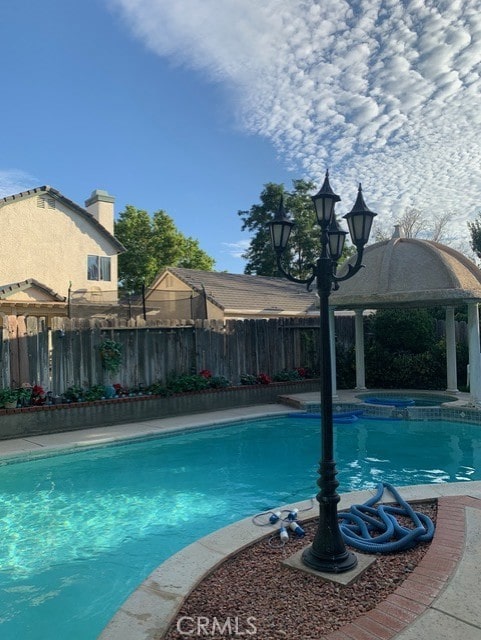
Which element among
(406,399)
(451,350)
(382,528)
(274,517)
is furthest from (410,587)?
(451,350)

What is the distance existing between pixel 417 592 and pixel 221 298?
54.3 ft

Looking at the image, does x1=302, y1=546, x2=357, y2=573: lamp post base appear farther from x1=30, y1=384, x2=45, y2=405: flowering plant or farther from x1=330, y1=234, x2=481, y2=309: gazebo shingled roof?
x1=330, y1=234, x2=481, y2=309: gazebo shingled roof

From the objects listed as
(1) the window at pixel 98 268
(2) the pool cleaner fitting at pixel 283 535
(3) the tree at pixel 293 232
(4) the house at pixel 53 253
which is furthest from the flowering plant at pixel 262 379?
(3) the tree at pixel 293 232

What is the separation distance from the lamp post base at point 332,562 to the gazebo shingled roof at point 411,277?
770 cm

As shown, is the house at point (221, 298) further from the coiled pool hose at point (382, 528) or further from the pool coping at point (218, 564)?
the pool coping at point (218, 564)

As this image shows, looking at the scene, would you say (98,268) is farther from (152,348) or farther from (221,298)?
(152,348)

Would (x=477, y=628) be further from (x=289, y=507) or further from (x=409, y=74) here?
(x=409, y=74)

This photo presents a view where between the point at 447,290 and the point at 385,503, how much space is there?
647 centimetres

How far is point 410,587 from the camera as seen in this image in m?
3.23

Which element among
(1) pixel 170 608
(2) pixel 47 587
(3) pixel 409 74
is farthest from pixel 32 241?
(1) pixel 170 608

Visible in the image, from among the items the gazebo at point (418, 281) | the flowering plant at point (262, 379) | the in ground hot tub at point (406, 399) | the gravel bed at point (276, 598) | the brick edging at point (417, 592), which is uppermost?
the gazebo at point (418, 281)

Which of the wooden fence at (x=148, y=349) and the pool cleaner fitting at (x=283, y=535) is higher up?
the wooden fence at (x=148, y=349)

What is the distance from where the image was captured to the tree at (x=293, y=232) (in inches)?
1144

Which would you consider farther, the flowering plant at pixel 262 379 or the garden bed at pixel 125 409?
the flowering plant at pixel 262 379
